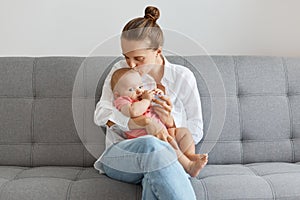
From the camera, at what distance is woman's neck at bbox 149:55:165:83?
57.8 inches

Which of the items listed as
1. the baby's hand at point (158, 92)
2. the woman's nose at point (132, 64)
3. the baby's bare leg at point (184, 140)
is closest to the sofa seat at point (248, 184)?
the baby's bare leg at point (184, 140)

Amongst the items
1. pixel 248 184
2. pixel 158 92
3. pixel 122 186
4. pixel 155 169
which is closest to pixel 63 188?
pixel 122 186

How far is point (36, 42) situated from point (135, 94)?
1.02 meters

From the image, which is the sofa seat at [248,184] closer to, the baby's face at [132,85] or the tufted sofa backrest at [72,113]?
the tufted sofa backrest at [72,113]

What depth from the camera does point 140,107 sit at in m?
1.44

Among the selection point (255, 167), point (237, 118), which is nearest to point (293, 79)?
point (237, 118)

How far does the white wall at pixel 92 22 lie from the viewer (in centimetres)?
230

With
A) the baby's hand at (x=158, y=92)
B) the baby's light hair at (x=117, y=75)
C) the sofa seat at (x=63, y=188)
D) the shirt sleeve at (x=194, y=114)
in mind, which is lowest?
the sofa seat at (x=63, y=188)

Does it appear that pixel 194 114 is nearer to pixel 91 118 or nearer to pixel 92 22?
pixel 91 118

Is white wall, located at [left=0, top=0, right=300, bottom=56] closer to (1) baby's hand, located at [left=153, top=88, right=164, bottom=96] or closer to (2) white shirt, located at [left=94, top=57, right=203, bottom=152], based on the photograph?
(2) white shirt, located at [left=94, top=57, right=203, bottom=152]

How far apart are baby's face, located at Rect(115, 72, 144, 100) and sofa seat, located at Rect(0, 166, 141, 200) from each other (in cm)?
30

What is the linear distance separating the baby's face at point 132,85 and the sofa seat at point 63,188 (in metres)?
0.30

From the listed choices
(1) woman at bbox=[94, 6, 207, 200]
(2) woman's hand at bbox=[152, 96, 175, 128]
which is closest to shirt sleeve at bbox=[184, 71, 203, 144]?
(1) woman at bbox=[94, 6, 207, 200]

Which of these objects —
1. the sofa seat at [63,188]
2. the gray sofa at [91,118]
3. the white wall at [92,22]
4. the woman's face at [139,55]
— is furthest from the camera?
the white wall at [92,22]
